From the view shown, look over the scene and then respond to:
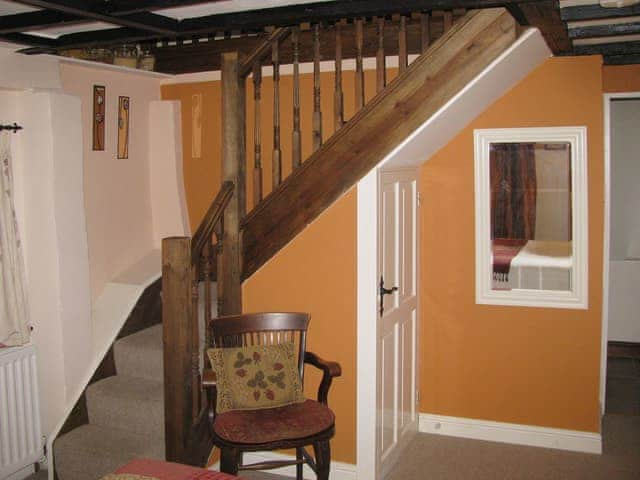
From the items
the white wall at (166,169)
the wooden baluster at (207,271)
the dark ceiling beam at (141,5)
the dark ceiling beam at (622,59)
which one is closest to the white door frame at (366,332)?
the wooden baluster at (207,271)

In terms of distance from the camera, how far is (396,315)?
4.23 meters

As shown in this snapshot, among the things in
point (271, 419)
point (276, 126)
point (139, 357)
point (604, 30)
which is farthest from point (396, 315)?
point (604, 30)

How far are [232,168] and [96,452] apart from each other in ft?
5.61

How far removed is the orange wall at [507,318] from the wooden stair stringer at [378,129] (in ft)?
3.36

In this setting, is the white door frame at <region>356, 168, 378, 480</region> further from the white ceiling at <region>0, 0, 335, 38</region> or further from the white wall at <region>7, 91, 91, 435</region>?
the white wall at <region>7, 91, 91, 435</region>

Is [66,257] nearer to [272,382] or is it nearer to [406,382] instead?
[272,382]

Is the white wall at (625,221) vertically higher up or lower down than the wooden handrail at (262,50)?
lower down

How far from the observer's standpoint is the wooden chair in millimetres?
3139

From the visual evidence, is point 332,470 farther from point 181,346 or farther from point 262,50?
point 262,50

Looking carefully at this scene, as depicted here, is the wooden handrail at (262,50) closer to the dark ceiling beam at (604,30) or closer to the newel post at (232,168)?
the newel post at (232,168)

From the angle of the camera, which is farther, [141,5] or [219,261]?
[219,261]

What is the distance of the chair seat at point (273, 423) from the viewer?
3.13 meters

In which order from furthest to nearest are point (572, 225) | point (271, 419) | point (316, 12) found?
point (572, 225)
point (271, 419)
point (316, 12)

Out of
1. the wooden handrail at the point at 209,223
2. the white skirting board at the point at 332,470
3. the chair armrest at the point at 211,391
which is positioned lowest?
the white skirting board at the point at 332,470
